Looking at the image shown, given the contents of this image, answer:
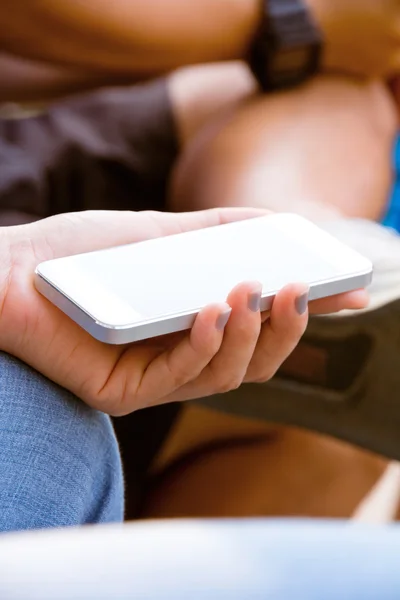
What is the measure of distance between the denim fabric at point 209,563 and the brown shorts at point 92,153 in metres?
0.64

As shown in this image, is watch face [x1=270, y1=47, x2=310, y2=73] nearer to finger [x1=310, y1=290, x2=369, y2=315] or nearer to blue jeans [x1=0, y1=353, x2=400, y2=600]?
finger [x1=310, y1=290, x2=369, y2=315]

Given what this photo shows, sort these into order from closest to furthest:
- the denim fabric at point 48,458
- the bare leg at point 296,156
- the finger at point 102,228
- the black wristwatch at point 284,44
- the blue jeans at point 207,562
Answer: the blue jeans at point 207,562
the denim fabric at point 48,458
the finger at point 102,228
the bare leg at point 296,156
the black wristwatch at point 284,44

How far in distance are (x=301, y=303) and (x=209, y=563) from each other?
0.26m

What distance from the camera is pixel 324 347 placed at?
25.7 inches

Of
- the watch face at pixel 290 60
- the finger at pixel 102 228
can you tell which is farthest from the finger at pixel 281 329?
the watch face at pixel 290 60

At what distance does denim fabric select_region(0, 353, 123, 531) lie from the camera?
41cm

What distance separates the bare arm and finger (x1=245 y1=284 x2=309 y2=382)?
1.56 feet

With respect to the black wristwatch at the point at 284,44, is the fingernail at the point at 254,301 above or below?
below

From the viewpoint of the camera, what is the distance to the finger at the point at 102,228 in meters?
0.52

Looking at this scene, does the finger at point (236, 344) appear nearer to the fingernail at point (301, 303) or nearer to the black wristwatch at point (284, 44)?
the fingernail at point (301, 303)

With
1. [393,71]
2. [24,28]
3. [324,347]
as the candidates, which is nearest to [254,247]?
[324,347]

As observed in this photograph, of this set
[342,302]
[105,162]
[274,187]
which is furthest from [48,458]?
[105,162]

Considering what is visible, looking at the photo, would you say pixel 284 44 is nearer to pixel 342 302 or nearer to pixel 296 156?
pixel 296 156

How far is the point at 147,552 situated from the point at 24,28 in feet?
2.35
